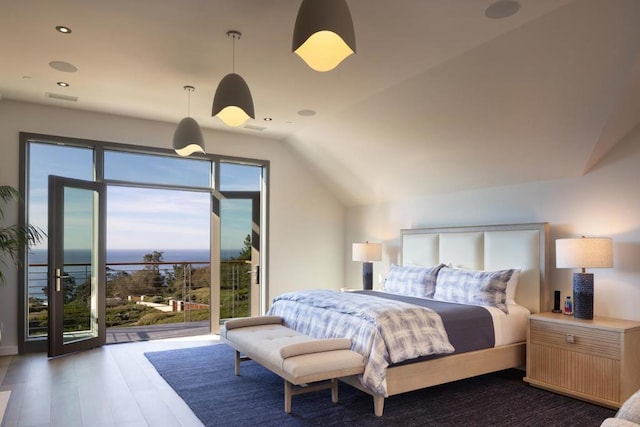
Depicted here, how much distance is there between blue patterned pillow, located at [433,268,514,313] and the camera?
425cm

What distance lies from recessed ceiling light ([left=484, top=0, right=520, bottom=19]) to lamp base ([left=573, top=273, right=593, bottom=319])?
2.32m

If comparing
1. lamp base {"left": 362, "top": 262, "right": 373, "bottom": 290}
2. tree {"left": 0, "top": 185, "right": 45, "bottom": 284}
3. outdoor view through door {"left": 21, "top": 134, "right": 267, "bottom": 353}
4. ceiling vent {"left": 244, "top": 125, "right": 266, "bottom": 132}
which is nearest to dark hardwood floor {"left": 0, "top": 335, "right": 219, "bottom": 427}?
outdoor view through door {"left": 21, "top": 134, "right": 267, "bottom": 353}

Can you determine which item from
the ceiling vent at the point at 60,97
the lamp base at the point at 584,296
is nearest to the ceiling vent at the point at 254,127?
the ceiling vent at the point at 60,97

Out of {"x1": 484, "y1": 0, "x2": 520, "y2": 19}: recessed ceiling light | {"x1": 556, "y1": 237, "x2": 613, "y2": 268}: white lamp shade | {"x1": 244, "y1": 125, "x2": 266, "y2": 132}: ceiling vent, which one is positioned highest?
{"x1": 484, "y1": 0, "x2": 520, "y2": 19}: recessed ceiling light

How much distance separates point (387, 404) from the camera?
3.52m

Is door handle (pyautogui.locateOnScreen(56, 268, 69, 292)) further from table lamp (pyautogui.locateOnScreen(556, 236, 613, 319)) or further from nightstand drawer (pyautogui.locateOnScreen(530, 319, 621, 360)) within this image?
table lamp (pyautogui.locateOnScreen(556, 236, 613, 319))

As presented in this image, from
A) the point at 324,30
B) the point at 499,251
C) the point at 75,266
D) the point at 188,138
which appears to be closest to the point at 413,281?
the point at 499,251

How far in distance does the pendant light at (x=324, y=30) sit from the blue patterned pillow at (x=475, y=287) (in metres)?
2.93

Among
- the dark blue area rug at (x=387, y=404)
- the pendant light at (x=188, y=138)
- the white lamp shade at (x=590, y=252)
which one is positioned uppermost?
the pendant light at (x=188, y=138)

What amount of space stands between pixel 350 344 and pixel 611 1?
300 centimetres

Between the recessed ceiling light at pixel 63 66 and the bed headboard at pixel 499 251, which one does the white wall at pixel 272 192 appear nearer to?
the recessed ceiling light at pixel 63 66

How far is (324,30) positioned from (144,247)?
21.8 feet

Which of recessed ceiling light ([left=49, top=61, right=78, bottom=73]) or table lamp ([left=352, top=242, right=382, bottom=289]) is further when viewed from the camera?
table lamp ([left=352, top=242, right=382, bottom=289])

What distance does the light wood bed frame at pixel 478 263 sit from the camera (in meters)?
3.49
